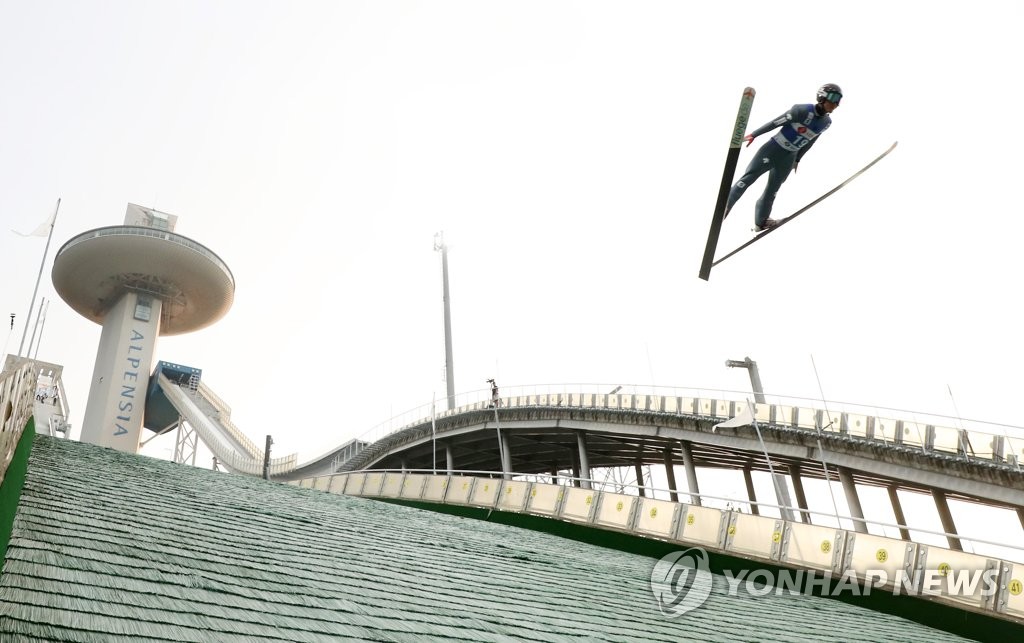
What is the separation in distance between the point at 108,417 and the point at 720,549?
180 feet

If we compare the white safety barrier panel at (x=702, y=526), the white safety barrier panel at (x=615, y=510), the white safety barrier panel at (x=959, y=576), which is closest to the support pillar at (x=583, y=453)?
the white safety barrier panel at (x=615, y=510)

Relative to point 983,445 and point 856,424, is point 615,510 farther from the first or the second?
point 983,445

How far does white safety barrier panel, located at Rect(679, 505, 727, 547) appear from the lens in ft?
54.3

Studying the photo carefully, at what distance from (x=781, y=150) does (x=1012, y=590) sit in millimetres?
9134

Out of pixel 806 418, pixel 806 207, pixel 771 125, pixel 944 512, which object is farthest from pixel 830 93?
pixel 944 512

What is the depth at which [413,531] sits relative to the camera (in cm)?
1027

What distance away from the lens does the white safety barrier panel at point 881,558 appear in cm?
1293

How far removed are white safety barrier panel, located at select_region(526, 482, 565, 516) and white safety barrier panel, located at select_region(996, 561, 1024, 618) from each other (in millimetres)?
11555

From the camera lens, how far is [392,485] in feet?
95.4

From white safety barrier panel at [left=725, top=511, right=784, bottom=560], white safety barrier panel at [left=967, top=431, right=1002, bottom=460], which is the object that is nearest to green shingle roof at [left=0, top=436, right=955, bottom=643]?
white safety barrier panel at [left=725, top=511, right=784, bottom=560]

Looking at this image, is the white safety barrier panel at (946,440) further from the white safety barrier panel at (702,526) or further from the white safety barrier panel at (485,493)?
the white safety barrier panel at (485,493)

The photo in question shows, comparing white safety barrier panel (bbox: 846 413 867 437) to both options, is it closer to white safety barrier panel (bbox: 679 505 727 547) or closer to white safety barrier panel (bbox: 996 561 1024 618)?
white safety barrier panel (bbox: 679 505 727 547)

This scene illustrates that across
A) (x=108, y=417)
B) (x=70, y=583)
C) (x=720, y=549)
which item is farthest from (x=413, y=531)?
(x=108, y=417)

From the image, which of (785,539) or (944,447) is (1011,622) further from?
(944,447)
